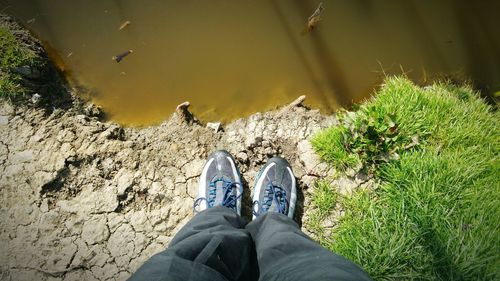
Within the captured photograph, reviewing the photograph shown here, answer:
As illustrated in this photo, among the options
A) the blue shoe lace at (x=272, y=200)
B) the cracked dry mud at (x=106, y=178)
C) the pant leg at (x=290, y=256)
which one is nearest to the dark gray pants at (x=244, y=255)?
the pant leg at (x=290, y=256)

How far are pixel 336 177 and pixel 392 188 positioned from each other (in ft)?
1.15

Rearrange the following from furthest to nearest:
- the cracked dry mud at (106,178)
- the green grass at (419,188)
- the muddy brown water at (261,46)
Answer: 1. the muddy brown water at (261,46)
2. the cracked dry mud at (106,178)
3. the green grass at (419,188)


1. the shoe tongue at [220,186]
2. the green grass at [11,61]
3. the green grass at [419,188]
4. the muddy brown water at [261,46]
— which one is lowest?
the green grass at [419,188]

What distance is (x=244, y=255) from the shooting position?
1.73 metres

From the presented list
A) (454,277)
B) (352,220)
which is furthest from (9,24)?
(454,277)

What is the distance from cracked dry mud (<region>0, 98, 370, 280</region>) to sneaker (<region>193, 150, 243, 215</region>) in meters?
0.11

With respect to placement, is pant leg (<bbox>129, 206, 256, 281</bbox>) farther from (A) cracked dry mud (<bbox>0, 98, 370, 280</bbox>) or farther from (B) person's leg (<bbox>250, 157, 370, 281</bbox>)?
(A) cracked dry mud (<bbox>0, 98, 370, 280</bbox>)

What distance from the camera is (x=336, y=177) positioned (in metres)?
2.37

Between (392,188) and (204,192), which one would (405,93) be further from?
(204,192)

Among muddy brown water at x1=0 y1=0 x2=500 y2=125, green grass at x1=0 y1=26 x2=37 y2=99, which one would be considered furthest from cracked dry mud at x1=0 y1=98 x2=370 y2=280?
muddy brown water at x1=0 y1=0 x2=500 y2=125

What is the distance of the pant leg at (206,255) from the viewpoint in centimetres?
138

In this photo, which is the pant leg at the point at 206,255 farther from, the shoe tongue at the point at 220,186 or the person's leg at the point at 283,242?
the shoe tongue at the point at 220,186

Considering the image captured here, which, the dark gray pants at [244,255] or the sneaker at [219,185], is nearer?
the dark gray pants at [244,255]

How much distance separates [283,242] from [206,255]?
0.38 meters
